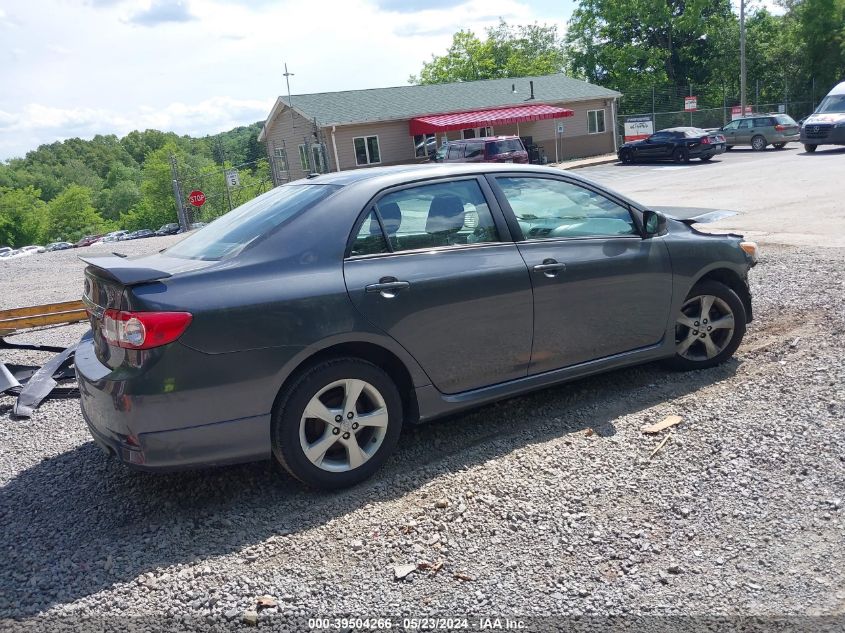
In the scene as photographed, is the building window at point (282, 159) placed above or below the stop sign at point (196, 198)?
above

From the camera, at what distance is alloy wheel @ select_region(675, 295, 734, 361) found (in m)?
5.28

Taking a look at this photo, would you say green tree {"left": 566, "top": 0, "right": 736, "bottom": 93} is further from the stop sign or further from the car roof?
the car roof

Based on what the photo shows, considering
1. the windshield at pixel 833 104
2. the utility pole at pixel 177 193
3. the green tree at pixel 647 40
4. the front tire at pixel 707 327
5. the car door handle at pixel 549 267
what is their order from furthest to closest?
1. the green tree at pixel 647 40
2. the windshield at pixel 833 104
3. the utility pole at pixel 177 193
4. the front tire at pixel 707 327
5. the car door handle at pixel 549 267

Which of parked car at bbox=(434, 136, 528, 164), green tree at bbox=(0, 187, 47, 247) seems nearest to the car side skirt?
→ parked car at bbox=(434, 136, 528, 164)

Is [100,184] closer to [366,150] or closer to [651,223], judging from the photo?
[366,150]

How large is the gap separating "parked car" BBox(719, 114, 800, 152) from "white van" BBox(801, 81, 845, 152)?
4.70 m

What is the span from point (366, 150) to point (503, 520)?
36.0 meters

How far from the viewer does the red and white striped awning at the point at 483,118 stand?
38094 millimetres

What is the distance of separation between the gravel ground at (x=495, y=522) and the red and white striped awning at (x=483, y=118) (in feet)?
113

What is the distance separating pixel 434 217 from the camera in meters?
4.37

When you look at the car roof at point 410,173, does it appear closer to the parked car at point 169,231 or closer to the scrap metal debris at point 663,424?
the scrap metal debris at point 663,424

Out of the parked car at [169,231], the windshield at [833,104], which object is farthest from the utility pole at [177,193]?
the windshield at [833,104]

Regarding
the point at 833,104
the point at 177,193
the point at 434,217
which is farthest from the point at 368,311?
the point at 833,104

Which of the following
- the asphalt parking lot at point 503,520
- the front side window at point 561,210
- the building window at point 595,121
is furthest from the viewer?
the building window at point 595,121
